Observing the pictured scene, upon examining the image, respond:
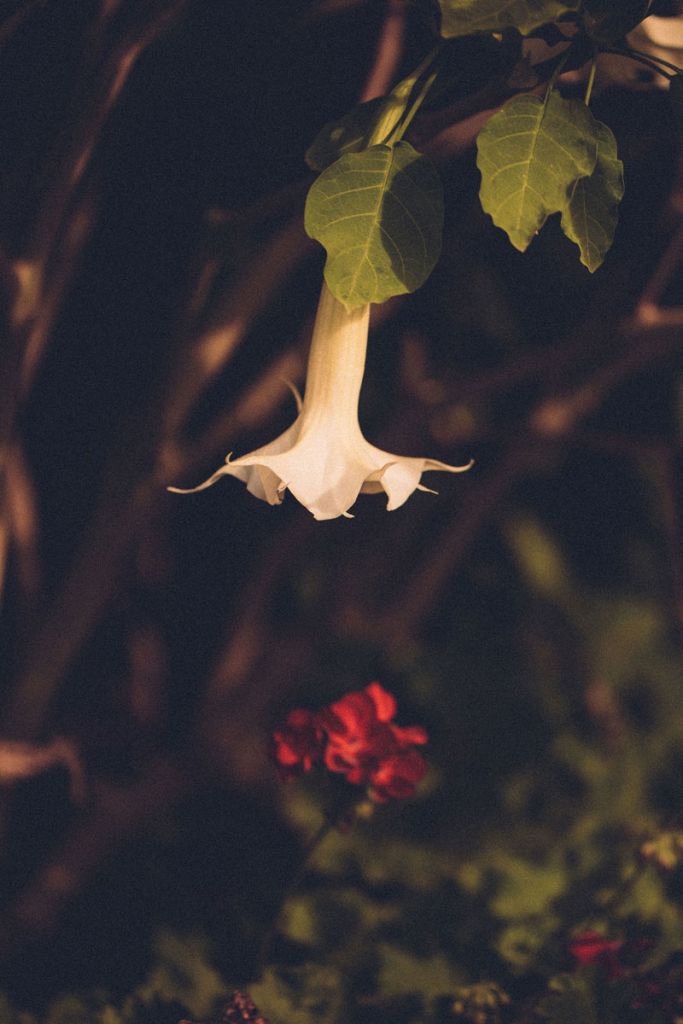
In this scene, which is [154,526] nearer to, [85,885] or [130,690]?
[130,690]

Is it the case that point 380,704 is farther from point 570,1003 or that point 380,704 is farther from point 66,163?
point 66,163

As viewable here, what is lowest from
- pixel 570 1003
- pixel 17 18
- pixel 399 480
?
pixel 570 1003

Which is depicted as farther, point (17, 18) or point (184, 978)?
point (184, 978)

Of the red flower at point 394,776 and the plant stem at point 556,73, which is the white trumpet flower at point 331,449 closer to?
the plant stem at point 556,73

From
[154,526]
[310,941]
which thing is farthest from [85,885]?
[154,526]

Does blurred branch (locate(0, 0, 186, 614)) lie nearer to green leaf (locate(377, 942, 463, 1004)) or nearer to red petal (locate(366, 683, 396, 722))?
red petal (locate(366, 683, 396, 722))

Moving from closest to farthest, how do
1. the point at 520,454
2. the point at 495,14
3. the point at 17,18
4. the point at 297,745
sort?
the point at 495,14, the point at 17,18, the point at 297,745, the point at 520,454


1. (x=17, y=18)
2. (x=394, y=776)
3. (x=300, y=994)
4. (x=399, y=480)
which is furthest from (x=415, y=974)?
(x=17, y=18)
